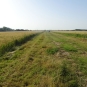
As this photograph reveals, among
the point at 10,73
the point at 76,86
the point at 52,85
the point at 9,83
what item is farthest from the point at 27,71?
the point at 76,86

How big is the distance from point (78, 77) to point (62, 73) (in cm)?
84

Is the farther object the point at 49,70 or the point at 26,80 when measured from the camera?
the point at 49,70

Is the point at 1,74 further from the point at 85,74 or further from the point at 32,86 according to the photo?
the point at 85,74

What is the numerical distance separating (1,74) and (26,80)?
178cm

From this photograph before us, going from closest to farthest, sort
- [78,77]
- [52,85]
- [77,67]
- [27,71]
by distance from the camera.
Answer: [52,85], [78,77], [27,71], [77,67]

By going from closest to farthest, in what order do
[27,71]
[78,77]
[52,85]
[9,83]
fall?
[52,85], [9,83], [78,77], [27,71]

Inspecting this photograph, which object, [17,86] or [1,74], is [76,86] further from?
[1,74]

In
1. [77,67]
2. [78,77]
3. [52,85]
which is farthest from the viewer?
[77,67]

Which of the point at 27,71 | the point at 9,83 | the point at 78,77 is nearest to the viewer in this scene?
the point at 9,83

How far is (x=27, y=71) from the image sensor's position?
8391 mm

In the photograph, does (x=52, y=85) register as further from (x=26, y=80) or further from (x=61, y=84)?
(x=26, y=80)

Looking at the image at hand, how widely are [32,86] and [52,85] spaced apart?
89cm

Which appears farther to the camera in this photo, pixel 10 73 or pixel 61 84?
pixel 10 73

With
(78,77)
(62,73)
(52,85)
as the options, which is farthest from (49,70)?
(52,85)
